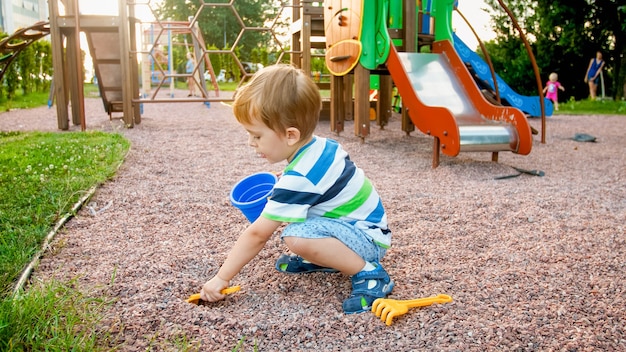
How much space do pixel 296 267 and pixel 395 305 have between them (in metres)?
0.52

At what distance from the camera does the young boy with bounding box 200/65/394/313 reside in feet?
5.77

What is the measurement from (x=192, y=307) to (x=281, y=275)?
1.54ft

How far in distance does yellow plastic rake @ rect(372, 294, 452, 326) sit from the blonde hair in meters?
0.60

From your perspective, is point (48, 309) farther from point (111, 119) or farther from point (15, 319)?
point (111, 119)

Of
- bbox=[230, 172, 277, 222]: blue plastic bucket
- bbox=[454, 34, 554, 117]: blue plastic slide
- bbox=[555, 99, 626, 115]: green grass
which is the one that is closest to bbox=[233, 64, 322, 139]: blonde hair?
bbox=[230, 172, 277, 222]: blue plastic bucket

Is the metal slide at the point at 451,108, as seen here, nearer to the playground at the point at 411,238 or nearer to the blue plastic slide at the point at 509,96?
the playground at the point at 411,238

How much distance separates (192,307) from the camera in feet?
5.76

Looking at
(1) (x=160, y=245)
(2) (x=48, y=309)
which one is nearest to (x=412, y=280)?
(1) (x=160, y=245)

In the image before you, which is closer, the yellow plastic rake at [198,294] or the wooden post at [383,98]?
the yellow plastic rake at [198,294]

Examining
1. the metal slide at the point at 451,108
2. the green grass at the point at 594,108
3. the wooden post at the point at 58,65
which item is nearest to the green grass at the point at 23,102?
the wooden post at the point at 58,65

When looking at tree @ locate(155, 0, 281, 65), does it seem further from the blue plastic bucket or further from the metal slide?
the blue plastic bucket

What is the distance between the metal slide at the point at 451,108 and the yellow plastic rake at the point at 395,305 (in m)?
2.42

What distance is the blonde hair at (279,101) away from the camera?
1746 millimetres

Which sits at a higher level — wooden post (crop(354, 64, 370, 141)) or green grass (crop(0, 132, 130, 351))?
wooden post (crop(354, 64, 370, 141))
